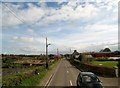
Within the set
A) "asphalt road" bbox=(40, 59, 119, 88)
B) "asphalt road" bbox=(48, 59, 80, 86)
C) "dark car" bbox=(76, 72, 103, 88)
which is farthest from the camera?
"asphalt road" bbox=(48, 59, 80, 86)

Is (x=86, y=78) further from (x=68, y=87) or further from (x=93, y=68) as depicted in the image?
(x=93, y=68)

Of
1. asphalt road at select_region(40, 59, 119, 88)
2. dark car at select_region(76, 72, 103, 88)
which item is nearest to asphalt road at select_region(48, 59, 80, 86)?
asphalt road at select_region(40, 59, 119, 88)

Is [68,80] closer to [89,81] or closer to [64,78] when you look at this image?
[64,78]

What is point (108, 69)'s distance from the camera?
107 ft

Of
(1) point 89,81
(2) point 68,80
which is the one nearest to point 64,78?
(2) point 68,80

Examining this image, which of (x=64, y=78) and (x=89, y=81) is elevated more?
(x=89, y=81)

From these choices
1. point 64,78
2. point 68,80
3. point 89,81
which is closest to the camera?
point 89,81

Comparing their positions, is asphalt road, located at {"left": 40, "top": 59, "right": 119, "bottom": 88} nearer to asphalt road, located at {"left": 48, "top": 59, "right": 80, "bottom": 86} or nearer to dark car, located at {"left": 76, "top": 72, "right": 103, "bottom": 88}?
asphalt road, located at {"left": 48, "top": 59, "right": 80, "bottom": 86}

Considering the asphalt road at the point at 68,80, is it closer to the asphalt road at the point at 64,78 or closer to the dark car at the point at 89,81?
the asphalt road at the point at 64,78

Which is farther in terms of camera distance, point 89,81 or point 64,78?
point 64,78

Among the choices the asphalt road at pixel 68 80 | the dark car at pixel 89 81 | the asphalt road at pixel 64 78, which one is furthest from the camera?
the asphalt road at pixel 64 78

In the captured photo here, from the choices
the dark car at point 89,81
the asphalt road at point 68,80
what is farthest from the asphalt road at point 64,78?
the dark car at point 89,81

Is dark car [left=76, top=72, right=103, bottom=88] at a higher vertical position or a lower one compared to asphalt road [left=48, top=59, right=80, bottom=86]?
higher

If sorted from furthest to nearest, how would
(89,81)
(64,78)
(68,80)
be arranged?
1. (64,78)
2. (68,80)
3. (89,81)
